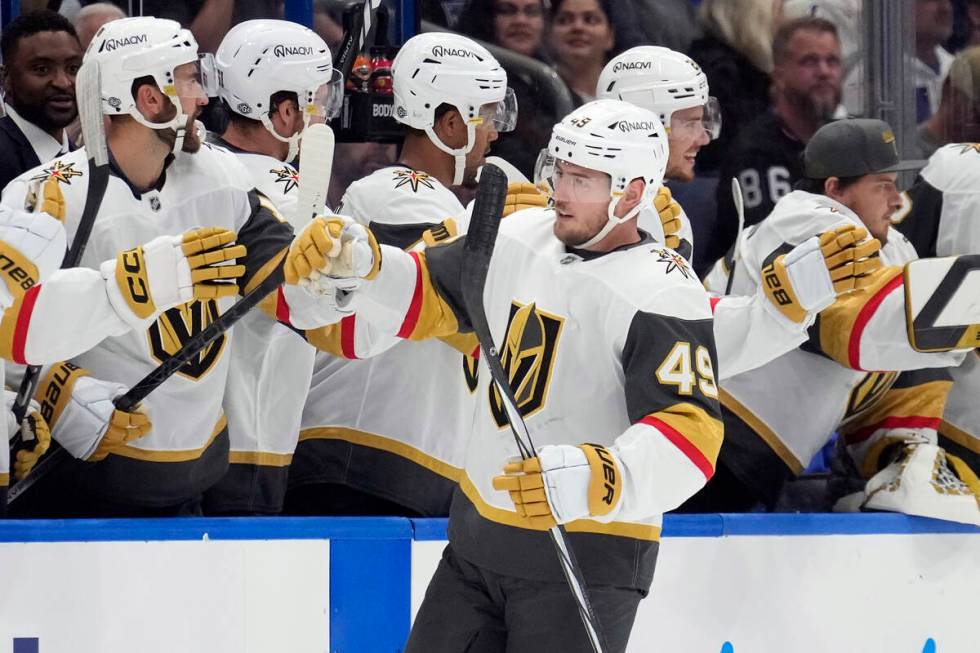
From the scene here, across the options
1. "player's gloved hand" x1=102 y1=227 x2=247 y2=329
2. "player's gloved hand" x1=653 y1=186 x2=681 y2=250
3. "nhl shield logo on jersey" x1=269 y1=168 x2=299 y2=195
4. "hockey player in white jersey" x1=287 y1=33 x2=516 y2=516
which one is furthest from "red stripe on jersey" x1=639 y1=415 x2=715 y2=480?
"nhl shield logo on jersey" x1=269 y1=168 x2=299 y2=195

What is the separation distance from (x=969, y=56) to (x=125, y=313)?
3.35m

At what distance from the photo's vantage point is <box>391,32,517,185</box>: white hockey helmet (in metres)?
3.96

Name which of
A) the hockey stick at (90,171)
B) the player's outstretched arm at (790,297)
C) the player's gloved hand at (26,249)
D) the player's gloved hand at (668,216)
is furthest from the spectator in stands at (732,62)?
the player's gloved hand at (26,249)

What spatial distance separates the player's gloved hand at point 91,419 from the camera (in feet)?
10.8

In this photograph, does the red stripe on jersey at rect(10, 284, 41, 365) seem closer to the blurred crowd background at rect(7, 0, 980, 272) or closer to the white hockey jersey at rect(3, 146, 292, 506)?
the white hockey jersey at rect(3, 146, 292, 506)

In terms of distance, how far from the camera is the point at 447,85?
3.96 meters

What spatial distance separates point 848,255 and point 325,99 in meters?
1.31

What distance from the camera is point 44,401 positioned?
337 centimetres

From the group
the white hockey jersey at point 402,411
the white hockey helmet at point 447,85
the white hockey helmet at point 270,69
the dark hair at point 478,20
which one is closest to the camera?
the white hockey jersey at point 402,411

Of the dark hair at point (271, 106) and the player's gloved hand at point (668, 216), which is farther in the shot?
the dark hair at point (271, 106)

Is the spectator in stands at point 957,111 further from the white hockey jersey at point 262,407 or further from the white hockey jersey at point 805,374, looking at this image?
the white hockey jersey at point 262,407

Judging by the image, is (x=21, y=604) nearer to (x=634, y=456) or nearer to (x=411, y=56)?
(x=634, y=456)

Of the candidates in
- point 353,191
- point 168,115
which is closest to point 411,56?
point 353,191

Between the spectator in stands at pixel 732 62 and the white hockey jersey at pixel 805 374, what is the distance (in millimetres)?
1142
